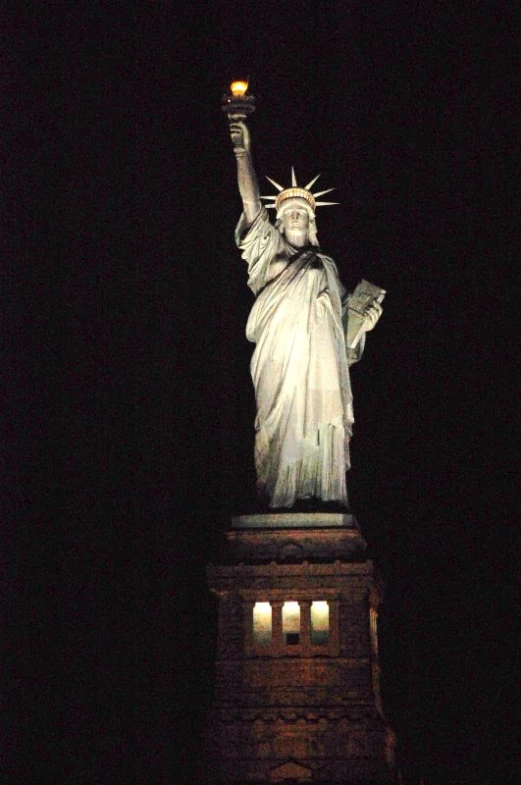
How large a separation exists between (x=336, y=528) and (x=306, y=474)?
96 cm

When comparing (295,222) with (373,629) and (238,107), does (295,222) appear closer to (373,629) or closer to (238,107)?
(238,107)

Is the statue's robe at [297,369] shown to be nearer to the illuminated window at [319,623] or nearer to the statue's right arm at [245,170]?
the statue's right arm at [245,170]

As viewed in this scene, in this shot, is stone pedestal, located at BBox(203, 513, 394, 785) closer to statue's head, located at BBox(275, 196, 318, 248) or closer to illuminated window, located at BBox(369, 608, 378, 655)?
illuminated window, located at BBox(369, 608, 378, 655)

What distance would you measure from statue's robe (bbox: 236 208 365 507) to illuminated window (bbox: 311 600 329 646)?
1.40 m

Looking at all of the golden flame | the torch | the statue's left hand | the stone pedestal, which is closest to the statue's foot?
the stone pedestal

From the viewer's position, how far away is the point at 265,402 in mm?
14883

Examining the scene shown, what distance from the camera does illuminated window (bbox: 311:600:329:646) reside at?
13.4m

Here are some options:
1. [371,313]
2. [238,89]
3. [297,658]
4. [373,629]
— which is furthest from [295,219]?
[297,658]

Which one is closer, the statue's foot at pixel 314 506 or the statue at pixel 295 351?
the statue's foot at pixel 314 506

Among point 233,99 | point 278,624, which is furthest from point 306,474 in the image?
point 233,99

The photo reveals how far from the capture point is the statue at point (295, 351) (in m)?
14.6

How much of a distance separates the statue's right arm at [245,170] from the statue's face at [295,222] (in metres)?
0.54

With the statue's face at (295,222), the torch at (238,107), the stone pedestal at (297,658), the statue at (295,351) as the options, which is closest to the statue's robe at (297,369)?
the statue at (295,351)

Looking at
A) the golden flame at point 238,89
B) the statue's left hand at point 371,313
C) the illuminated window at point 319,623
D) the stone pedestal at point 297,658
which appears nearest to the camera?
the stone pedestal at point 297,658
